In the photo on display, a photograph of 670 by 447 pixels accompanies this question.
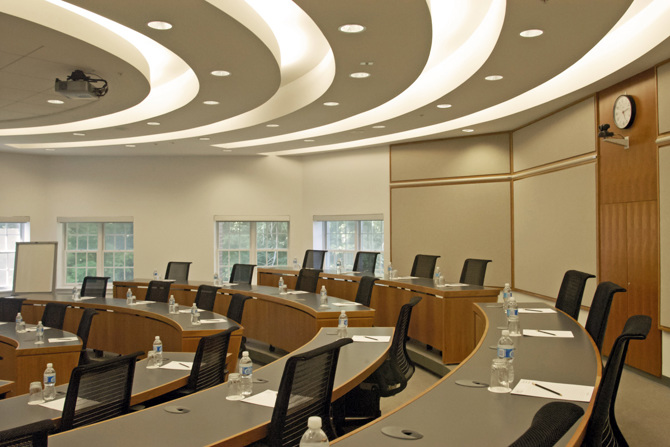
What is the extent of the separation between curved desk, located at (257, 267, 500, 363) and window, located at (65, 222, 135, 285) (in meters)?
7.41

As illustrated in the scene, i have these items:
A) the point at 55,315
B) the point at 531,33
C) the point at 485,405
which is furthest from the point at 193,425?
the point at 55,315

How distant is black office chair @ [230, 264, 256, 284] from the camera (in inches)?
386

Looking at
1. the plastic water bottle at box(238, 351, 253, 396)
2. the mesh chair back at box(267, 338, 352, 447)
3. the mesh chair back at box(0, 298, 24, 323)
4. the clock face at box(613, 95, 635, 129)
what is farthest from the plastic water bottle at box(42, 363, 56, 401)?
the clock face at box(613, 95, 635, 129)

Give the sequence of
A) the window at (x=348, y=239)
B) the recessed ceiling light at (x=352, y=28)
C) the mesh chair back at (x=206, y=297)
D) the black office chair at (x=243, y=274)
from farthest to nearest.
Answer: the window at (x=348, y=239) < the black office chair at (x=243, y=274) < the mesh chair back at (x=206, y=297) < the recessed ceiling light at (x=352, y=28)

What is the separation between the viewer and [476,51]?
249 inches

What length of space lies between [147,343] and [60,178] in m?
7.35

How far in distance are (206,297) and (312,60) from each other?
3.17m

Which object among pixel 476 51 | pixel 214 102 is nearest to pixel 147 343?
pixel 214 102

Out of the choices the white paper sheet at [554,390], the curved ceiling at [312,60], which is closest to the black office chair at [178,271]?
the curved ceiling at [312,60]

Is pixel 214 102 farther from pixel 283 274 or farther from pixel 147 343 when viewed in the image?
pixel 283 274

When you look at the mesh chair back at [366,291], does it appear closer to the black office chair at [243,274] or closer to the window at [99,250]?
the black office chair at [243,274]

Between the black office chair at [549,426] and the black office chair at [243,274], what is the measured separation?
28.1ft

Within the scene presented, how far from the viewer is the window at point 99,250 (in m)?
13.6

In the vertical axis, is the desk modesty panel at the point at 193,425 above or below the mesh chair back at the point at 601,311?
below
